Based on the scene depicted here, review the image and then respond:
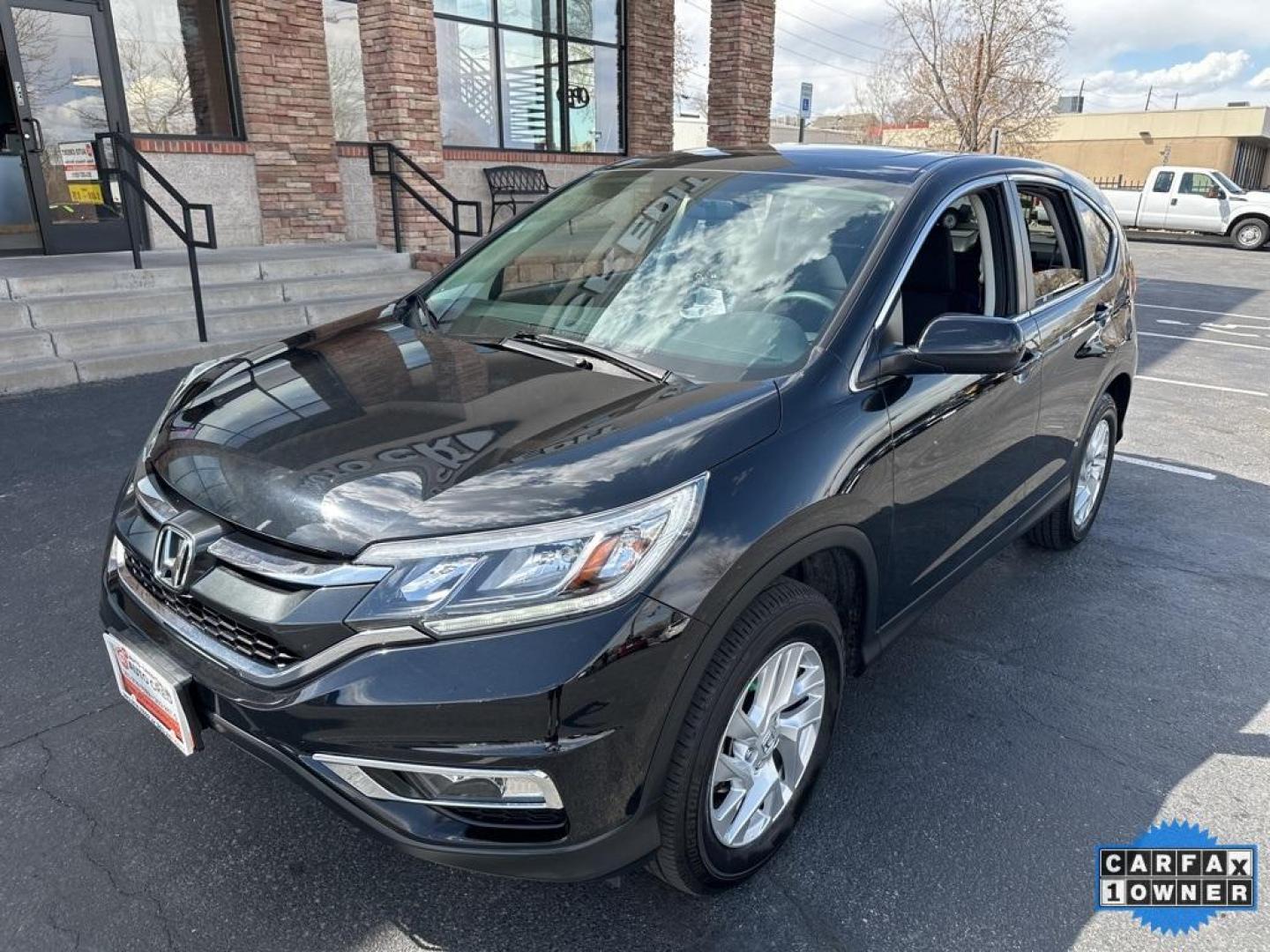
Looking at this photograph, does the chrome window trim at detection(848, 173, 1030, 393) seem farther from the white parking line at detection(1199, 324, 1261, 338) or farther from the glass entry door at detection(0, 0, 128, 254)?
the white parking line at detection(1199, 324, 1261, 338)

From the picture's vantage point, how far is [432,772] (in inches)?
70.6

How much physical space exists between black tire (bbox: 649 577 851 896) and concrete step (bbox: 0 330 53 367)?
6.57 meters

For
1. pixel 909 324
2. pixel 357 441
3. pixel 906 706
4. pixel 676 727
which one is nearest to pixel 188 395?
pixel 357 441

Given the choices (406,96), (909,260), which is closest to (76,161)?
(406,96)

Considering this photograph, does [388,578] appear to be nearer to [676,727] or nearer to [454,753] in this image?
[454,753]

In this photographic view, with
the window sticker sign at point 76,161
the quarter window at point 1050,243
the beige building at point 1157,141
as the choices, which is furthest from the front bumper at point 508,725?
the beige building at point 1157,141

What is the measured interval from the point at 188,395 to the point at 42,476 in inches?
109

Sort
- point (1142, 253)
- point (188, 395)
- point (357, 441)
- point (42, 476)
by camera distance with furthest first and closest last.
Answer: point (1142, 253) < point (42, 476) < point (188, 395) < point (357, 441)

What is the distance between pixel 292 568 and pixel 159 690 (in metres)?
0.53

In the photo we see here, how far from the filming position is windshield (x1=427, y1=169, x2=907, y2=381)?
2.57 metres

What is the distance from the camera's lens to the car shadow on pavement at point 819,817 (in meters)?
2.17

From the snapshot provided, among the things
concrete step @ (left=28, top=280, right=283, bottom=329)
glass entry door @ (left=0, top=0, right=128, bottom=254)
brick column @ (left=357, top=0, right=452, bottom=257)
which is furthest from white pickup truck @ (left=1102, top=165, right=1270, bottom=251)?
glass entry door @ (left=0, top=0, right=128, bottom=254)

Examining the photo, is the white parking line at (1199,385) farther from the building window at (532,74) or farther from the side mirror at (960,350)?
the building window at (532,74)

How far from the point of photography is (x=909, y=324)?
279 centimetres
